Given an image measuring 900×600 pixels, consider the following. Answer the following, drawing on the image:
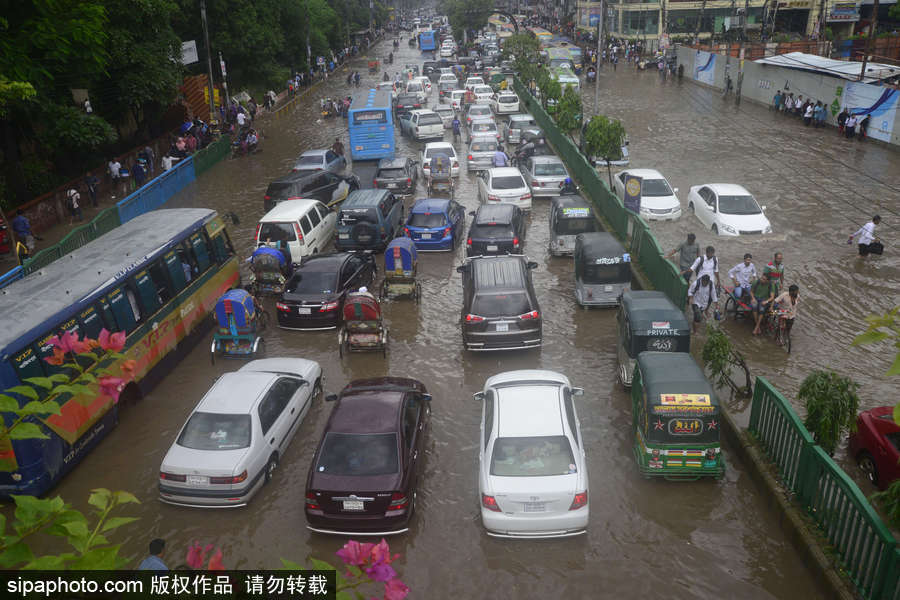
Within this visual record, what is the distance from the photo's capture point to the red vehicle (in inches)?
373

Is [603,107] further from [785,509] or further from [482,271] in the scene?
[785,509]


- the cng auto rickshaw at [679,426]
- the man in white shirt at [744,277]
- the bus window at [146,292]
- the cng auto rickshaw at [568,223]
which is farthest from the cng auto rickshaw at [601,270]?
the bus window at [146,292]

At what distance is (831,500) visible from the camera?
8.61 m

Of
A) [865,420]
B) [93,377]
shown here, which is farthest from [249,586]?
[865,420]

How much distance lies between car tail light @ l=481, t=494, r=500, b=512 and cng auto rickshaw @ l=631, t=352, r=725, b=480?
2608 millimetres

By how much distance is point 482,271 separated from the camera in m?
15.1

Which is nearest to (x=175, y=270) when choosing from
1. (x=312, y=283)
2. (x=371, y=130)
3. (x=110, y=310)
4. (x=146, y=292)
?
(x=146, y=292)

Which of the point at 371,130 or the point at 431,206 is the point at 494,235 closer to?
the point at 431,206

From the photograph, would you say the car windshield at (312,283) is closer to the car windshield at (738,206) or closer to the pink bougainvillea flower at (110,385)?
the car windshield at (738,206)

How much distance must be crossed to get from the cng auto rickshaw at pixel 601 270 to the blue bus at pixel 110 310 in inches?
351

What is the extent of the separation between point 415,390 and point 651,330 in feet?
14.2

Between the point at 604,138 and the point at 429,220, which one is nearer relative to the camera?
the point at 429,220

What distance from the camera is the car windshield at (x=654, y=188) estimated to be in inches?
906

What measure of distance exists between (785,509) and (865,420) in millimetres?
2036
